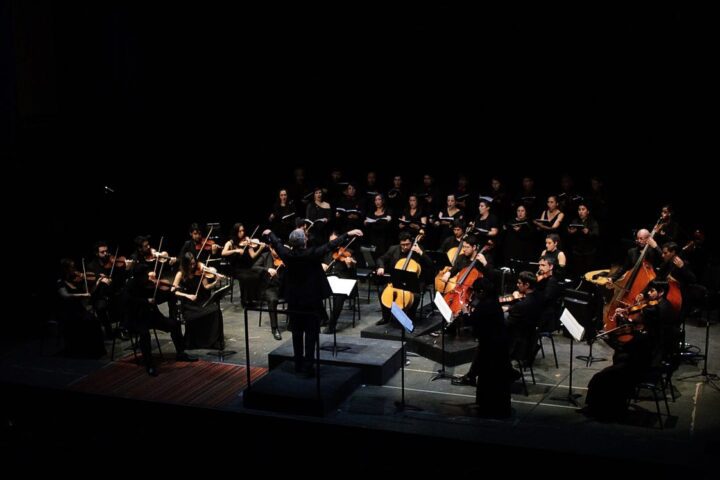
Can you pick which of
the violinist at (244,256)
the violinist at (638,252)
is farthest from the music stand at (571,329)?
the violinist at (244,256)

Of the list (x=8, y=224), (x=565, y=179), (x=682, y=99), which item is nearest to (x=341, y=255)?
(x=565, y=179)

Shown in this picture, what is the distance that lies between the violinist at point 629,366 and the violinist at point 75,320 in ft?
19.1

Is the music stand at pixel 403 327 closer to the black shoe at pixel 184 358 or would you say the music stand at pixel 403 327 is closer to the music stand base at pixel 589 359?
the music stand base at pixel 589 359

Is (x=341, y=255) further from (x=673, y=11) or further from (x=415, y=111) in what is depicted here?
(x=673, y=11)

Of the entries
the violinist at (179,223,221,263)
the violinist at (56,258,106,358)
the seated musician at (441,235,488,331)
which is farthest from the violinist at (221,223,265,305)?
the seated musician at (441,235,488,331)

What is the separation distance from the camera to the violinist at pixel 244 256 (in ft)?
37.9

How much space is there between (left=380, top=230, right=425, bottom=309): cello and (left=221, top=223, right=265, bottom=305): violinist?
2.15 m

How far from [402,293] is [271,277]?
1.86 metres

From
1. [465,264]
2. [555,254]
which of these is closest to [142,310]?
[465,264]

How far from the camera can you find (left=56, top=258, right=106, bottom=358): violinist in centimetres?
985

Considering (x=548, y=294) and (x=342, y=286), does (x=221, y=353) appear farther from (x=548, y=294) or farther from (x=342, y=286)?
(x=548, y=294)

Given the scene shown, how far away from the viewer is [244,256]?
1163 cm

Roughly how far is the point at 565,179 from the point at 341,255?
13.0 feet

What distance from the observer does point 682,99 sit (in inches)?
487
